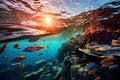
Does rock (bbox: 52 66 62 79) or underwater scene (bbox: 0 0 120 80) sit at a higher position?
underwater scene (bbox: 0 0 120 80)

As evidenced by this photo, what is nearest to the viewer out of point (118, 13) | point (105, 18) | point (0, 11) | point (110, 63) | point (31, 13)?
point (110, 63)

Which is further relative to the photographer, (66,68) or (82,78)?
(66,68)

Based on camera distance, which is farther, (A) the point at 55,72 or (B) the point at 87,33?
(A) the point at 55,72

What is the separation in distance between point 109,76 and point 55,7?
267 inches

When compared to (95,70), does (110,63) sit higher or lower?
higher

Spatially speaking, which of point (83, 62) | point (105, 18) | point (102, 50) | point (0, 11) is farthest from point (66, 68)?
point (0, 11)

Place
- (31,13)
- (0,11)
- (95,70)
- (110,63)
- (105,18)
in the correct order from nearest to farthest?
(110,63), (95,70), (0,11), (31,13), (105,18)

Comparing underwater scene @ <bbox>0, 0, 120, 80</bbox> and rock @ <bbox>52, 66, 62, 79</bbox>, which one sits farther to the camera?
rock @ <bbox>52, 66, 62, 79</bbox>

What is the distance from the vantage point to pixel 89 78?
9.57 m

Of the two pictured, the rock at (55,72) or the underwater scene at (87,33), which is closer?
the underwater scene at (87,33)

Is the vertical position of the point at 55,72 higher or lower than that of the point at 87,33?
lower

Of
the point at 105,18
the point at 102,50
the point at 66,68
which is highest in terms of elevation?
the point at 105,18

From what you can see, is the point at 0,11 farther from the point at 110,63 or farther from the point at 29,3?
the point at 110,63

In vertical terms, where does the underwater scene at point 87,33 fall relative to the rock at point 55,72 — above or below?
above
